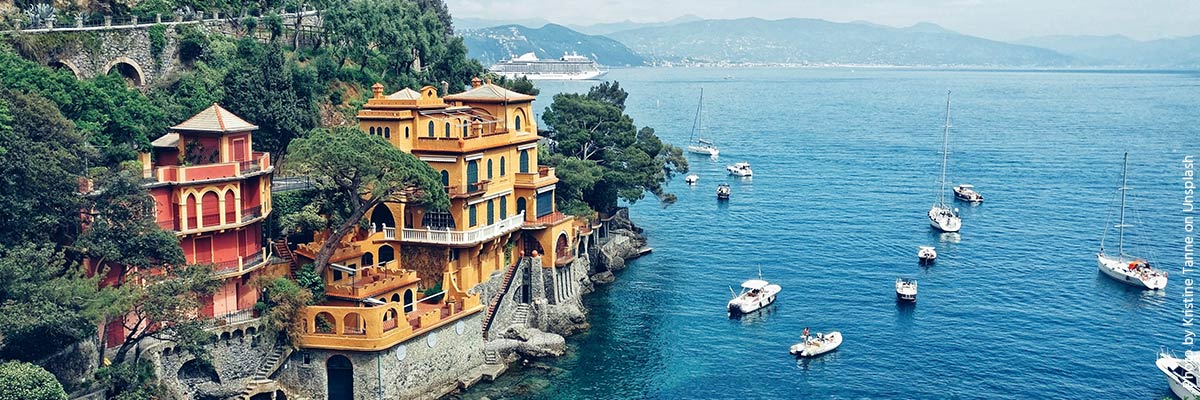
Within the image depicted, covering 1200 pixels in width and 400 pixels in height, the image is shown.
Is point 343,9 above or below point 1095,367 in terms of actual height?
above

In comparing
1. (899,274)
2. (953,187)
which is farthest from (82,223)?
(953,187)

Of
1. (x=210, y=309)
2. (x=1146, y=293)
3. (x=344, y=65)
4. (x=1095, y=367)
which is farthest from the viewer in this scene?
(x=344, y=65)

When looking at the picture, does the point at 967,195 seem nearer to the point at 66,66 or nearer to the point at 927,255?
the point at 927,255

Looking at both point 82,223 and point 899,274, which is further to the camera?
point 899,274

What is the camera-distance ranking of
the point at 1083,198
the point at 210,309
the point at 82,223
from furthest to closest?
the point at 1083,198
the point at 210,309
the point at 82,223

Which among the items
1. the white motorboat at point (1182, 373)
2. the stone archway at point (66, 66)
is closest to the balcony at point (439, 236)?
the stone archway at point (66, 66)

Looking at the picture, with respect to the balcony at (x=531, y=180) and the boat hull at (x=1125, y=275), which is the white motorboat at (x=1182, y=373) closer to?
the boat hull at (x=1125, y=275)

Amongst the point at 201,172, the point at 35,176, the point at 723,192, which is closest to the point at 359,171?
the point at 201,172

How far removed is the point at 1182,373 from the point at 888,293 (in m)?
19.7

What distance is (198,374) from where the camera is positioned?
154 feet

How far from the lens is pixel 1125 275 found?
74188mm

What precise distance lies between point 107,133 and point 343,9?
28.1 m

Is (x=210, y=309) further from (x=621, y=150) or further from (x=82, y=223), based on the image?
(x=621, y=150)

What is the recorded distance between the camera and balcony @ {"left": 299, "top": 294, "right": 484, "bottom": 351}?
159 feet
